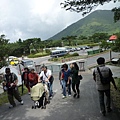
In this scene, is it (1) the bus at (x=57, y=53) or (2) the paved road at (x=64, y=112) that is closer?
(2) the paved road at (x=64, y=112)

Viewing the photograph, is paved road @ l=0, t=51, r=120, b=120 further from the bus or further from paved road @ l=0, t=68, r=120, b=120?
the bus

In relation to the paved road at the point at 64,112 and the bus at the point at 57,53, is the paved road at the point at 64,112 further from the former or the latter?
the bus at the point at 57,53

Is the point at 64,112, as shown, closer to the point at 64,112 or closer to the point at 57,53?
the point at 64,112

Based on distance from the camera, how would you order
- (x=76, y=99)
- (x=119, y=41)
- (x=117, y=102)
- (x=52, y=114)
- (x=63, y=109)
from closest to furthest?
(x=52, y=114)
(x=63, y=109)
(x=117, y=102)
(x=76, y=99)
(x=119, y=41)

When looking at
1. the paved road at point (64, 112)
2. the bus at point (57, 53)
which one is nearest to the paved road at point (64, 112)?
the paved road at point (64, 112)

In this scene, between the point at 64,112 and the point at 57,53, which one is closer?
the point at 64,112

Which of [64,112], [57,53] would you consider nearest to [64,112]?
[64,112]

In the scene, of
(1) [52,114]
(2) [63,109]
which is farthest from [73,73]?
(1) [52,114]

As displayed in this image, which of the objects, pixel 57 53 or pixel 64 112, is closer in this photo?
pixel 64 112

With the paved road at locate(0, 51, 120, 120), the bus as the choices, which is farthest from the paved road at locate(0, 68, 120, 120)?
the bus

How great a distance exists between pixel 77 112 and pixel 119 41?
14.1 meters

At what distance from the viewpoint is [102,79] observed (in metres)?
5.94

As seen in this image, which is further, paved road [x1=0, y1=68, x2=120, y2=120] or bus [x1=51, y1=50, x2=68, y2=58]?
bus [x1=51, y1=50, x2=68, y2=58]

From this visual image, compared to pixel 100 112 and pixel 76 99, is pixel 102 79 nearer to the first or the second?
pixel 100 112
